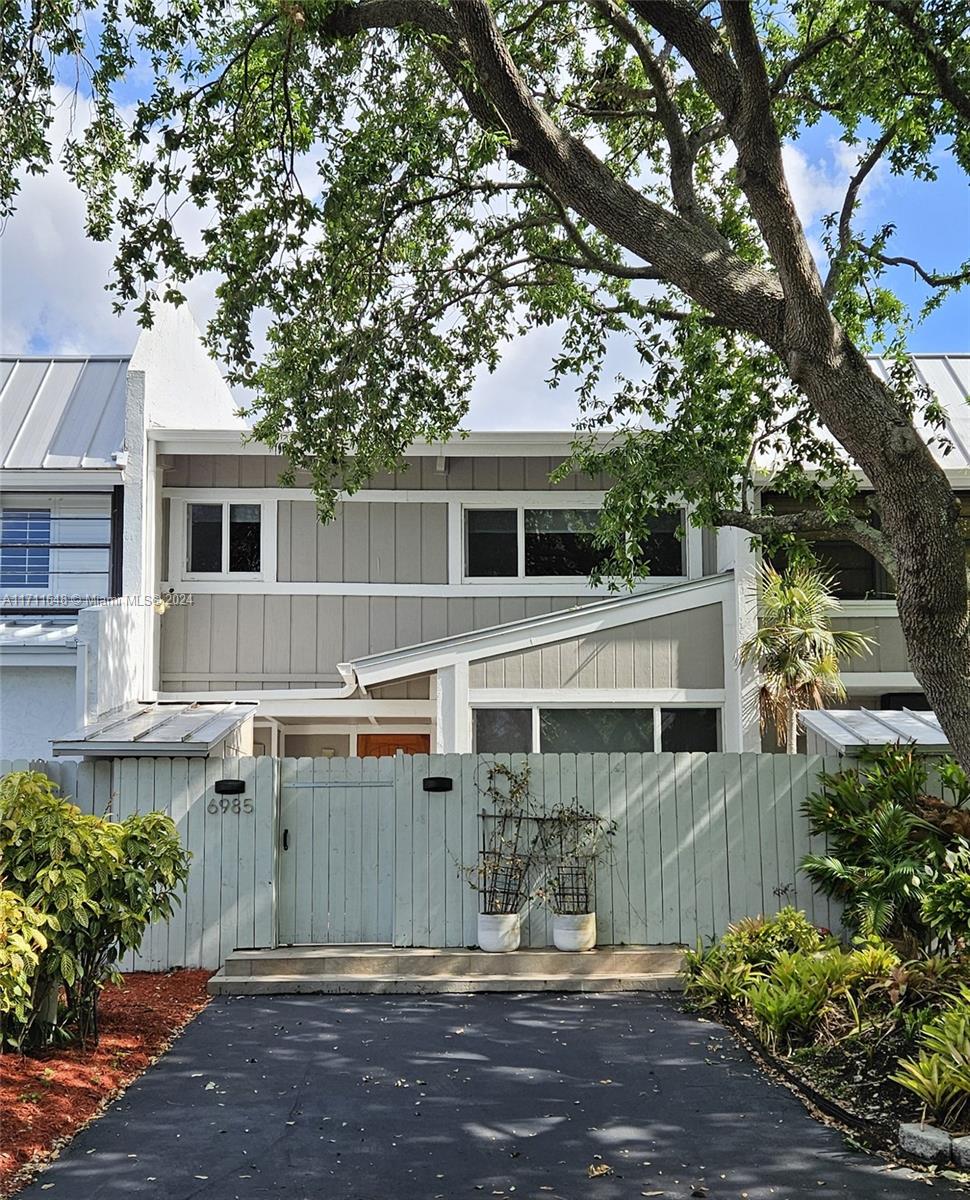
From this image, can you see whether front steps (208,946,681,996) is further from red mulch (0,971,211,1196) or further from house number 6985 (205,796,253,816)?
house number 6985 (205,796,253,816)

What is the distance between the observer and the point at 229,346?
9.42 metres

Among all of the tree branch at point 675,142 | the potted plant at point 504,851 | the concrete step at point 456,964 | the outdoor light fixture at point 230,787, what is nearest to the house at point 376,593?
the potted plant at point 504,851

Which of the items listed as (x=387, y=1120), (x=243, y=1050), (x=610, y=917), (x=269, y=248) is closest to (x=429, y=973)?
(x=610, y=917)

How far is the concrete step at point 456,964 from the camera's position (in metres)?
9.85

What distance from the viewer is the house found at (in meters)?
13.6

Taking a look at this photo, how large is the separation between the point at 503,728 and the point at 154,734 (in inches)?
176

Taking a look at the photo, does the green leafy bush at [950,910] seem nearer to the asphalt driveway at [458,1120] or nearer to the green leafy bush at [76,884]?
the asphalt driveway at [458,1120]

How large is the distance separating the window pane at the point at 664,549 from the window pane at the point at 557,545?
0.69 meters

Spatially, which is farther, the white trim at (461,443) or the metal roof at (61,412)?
the metal roof at (61,412)

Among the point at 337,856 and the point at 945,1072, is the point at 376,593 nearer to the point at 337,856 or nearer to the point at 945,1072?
the point at 337,856

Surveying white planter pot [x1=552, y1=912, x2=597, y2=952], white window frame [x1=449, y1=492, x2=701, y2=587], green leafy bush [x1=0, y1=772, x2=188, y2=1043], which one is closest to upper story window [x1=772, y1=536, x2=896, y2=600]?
white window frame [x1=449, y1=492, x2=701, y2=587]

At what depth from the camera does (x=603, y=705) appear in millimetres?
13703

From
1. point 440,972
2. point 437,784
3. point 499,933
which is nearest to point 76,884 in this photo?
point 440,972

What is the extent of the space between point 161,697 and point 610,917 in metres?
6.61
